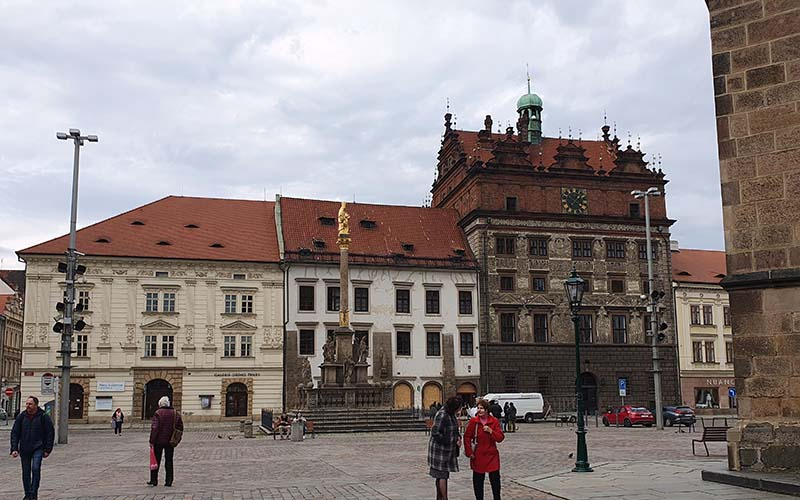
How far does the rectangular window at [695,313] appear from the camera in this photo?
58.9 meters

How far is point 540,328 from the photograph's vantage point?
5416 centimetres

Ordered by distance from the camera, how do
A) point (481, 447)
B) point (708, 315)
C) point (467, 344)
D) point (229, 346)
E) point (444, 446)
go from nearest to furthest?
1. point (444, 446)
2. point (481, 447)
3. point (229, 346)
4. point (467, 344)
5. point (708, 315)

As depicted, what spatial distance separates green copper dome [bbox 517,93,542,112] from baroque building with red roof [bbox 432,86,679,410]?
679 centimetres

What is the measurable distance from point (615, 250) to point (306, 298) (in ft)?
68.7

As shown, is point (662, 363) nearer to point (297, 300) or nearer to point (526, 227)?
point (526, 227)

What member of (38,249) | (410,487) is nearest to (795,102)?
(410,487)

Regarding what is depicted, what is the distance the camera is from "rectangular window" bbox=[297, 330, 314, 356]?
165 ft

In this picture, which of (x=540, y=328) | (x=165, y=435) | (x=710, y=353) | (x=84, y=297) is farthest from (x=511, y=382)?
(x=165, y=435)

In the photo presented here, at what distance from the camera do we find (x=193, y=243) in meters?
50.8

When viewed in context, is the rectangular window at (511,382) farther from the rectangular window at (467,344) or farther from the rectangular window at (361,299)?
the rectangular window at (361,299)

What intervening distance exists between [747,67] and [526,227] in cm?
4017

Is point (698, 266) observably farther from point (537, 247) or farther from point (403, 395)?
point (403, 395)

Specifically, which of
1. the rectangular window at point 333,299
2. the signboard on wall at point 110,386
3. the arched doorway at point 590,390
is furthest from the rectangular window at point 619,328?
the signboard on wall at point 110,386

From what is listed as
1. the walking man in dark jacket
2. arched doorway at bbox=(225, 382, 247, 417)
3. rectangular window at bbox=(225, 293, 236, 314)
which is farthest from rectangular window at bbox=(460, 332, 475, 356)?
the walking man in dark jacket
